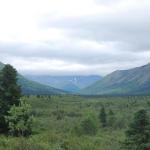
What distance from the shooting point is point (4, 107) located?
120 ft

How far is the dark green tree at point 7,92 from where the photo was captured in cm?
3659

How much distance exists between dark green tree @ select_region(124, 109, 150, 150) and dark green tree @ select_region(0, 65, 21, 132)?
11.6m

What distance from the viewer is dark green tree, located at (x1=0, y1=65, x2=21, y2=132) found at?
3659 cm

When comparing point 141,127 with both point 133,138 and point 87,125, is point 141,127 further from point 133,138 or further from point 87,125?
point 87,125

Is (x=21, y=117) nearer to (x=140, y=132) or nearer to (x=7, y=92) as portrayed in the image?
(x=140, y=132)

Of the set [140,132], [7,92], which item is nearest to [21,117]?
[140,132]

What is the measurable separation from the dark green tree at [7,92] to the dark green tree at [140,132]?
11610mm

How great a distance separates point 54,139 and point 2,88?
9808mm

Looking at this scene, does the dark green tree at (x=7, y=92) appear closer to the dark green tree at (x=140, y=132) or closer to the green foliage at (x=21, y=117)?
the green foliage at (x=21, y=117)

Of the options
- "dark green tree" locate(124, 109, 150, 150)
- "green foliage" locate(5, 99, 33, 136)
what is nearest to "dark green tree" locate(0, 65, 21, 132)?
"green foliage" locate(5, 99, 33, 136)

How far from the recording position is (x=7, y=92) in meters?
37.5

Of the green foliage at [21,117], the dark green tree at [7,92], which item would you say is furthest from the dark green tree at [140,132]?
the dark green tree at [7,92]

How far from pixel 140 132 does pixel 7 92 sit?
518 inches

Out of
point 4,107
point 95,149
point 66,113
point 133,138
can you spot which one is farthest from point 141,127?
point 66,113
